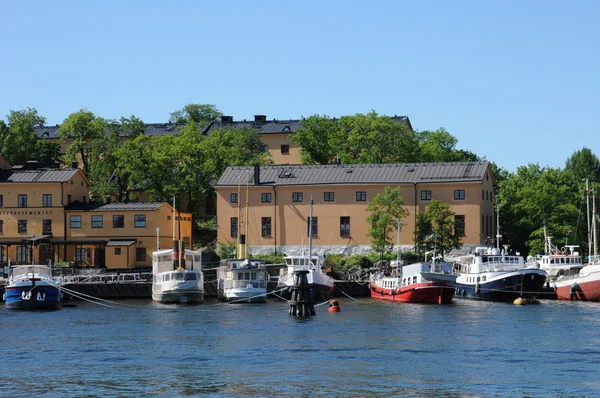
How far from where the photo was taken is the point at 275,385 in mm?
43125

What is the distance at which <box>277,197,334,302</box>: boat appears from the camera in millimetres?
84931

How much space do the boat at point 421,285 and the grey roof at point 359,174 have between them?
1597 centimetres

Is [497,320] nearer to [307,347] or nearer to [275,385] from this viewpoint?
[307,347]

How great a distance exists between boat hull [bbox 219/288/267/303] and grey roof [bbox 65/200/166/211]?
2154cm

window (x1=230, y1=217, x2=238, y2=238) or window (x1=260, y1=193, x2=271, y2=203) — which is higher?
window (x1=260, y1=193, x2=271, y2=203)

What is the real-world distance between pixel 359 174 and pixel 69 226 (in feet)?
90.5

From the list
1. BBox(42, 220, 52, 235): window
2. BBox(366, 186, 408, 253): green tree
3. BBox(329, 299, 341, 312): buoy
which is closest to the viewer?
BBox(329, 299, 341, 312): buoy

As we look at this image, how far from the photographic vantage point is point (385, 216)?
332 ft

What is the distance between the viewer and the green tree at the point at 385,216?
101375 mm

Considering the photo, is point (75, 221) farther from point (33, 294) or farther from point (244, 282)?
point (33, 294)

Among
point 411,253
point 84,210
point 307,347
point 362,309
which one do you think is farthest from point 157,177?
point 307,347

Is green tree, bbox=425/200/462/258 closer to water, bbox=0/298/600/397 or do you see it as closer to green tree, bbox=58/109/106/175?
water, bbox=0/298/600/397

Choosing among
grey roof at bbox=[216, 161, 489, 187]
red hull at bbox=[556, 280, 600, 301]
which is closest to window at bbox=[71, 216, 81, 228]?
grey roof at bbox=[216, 161, 489, 187]

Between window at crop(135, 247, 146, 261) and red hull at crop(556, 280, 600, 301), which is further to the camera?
window at crop(135, 247, 146, 261)
